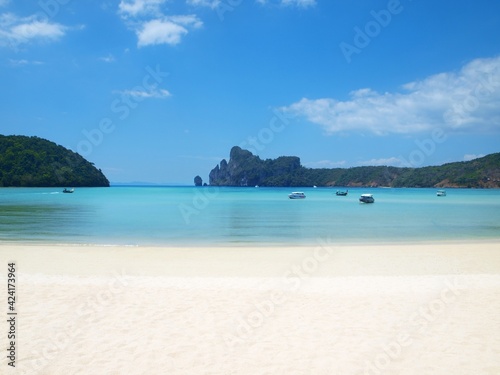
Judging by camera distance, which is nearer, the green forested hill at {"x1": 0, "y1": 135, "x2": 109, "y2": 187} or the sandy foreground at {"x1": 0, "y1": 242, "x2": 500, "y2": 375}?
the sandy foreground at {"x1": 0, "y1": 242, "x2": 500, "y2": 375}

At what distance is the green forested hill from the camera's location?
128 m

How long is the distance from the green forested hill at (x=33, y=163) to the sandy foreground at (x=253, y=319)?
13364 cm

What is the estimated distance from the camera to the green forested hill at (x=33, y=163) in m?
128

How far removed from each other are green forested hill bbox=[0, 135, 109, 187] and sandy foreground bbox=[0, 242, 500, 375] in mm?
133638

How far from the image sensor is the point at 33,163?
13238cm

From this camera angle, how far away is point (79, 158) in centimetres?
15862

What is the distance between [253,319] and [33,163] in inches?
5737

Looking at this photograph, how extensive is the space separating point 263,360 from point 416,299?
5.10 metres

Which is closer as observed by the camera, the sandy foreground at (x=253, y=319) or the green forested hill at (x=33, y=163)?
the sandy foreground at (x=253, y=319)

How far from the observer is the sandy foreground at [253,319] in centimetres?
593

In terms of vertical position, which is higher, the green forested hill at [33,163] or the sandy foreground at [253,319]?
the green forested hill at [33,163]

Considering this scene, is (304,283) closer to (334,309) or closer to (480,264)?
(334,309)

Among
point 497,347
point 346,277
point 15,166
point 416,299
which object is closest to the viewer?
point 497,347

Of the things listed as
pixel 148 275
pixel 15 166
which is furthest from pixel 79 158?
pixel 148 275
